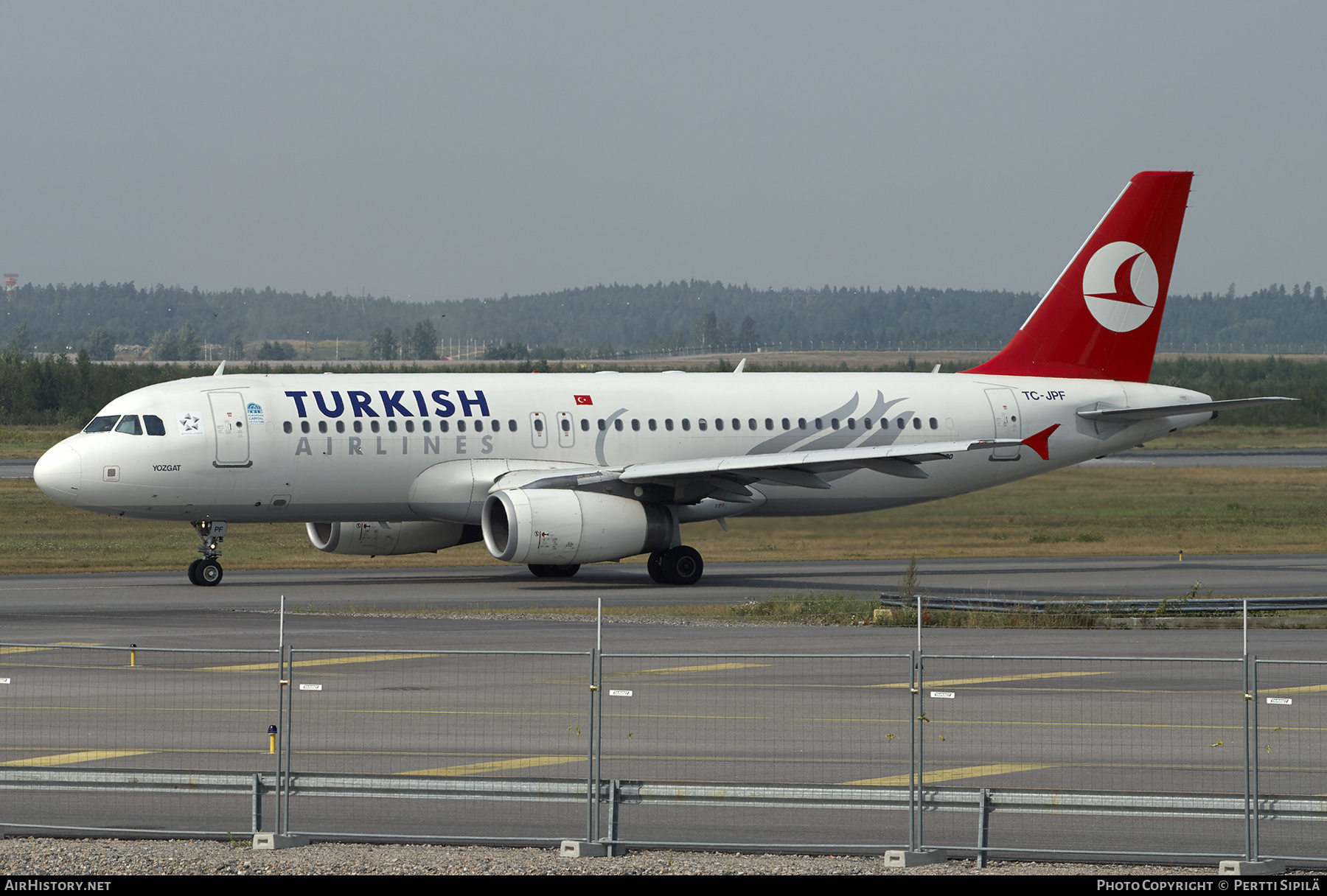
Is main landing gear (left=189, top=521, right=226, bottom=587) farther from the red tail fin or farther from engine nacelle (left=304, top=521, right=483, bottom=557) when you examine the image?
the red tail fin

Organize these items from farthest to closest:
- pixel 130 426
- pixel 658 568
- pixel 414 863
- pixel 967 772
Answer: pixel 658 568 → pixel 130 426 → pixel 967 772 → pixel 414 863

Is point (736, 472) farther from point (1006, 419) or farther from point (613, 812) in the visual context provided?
point (613, 812)

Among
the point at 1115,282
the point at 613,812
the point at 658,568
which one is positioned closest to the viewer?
the point at 613,812

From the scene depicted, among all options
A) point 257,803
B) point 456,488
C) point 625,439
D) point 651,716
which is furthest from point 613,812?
point 625,439

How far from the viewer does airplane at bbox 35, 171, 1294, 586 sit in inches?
1431

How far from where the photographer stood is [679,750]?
1808cm

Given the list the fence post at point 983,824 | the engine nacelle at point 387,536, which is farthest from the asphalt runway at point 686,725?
the engine nacelle at point 387,536

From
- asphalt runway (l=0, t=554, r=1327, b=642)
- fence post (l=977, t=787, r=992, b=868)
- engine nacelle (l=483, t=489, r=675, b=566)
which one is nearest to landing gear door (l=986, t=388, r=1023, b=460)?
asphalt runway (l=0, t=554, r=1327, b=642)

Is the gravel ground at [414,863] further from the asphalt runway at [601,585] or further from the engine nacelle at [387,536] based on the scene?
the engine nacelle at [387,536]

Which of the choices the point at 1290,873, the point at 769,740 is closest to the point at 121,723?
the point at 769,740

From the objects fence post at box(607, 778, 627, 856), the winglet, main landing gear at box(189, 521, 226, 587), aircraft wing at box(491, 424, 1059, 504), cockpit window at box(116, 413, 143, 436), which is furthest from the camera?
the winglet

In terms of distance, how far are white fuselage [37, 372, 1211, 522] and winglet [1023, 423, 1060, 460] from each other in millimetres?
174

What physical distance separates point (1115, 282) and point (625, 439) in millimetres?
13930
